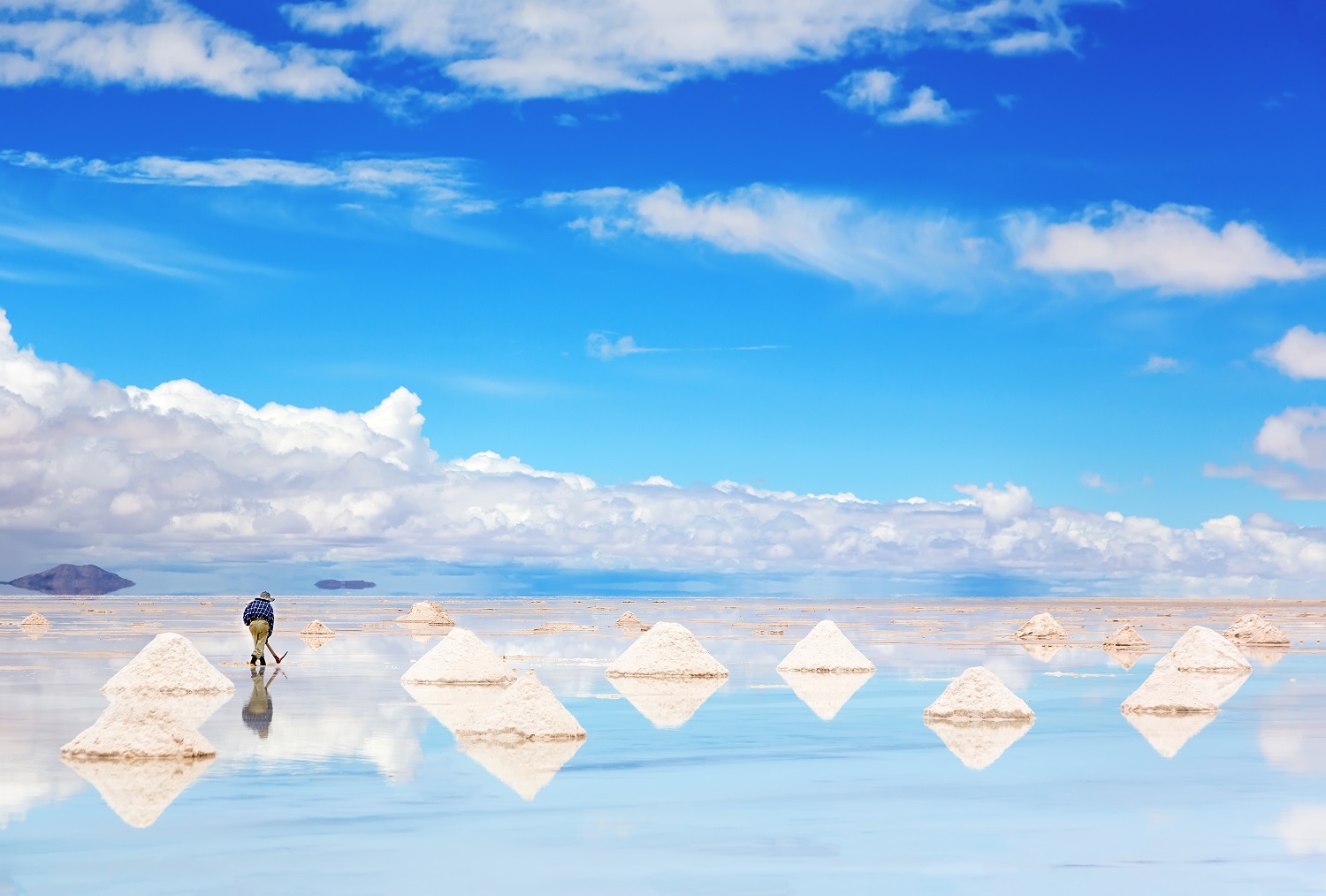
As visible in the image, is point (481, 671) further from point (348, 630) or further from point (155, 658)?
point (348, 630)

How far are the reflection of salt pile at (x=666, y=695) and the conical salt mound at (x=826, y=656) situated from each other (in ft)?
11.5

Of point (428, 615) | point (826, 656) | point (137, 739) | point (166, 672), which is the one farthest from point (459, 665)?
point (428, 615)

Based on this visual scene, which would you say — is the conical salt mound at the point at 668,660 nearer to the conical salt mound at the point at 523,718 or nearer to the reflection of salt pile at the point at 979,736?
the reflection of salt pile at the point at 979,736

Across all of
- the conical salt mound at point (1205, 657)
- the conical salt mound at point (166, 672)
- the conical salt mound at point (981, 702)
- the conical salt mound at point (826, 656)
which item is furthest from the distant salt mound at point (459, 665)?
the conical salt mound at point (1205, 657)

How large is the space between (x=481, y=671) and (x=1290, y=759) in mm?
17005

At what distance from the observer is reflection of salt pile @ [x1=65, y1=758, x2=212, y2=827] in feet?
49.2

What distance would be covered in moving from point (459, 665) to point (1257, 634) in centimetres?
3576

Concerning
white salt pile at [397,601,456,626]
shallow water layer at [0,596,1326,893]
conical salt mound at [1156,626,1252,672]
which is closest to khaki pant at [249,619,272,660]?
shallow water layer at [0,596,1326,893]

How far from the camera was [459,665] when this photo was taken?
3167 cm

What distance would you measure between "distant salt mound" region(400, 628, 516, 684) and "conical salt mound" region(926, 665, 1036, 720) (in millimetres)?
10958

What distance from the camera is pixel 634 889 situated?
11.7 meters

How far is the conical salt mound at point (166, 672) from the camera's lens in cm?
2809

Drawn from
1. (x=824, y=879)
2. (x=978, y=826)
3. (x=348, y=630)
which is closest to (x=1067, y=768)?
(x=978, y=826)

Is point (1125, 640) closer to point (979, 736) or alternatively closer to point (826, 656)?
point (826, 656)
